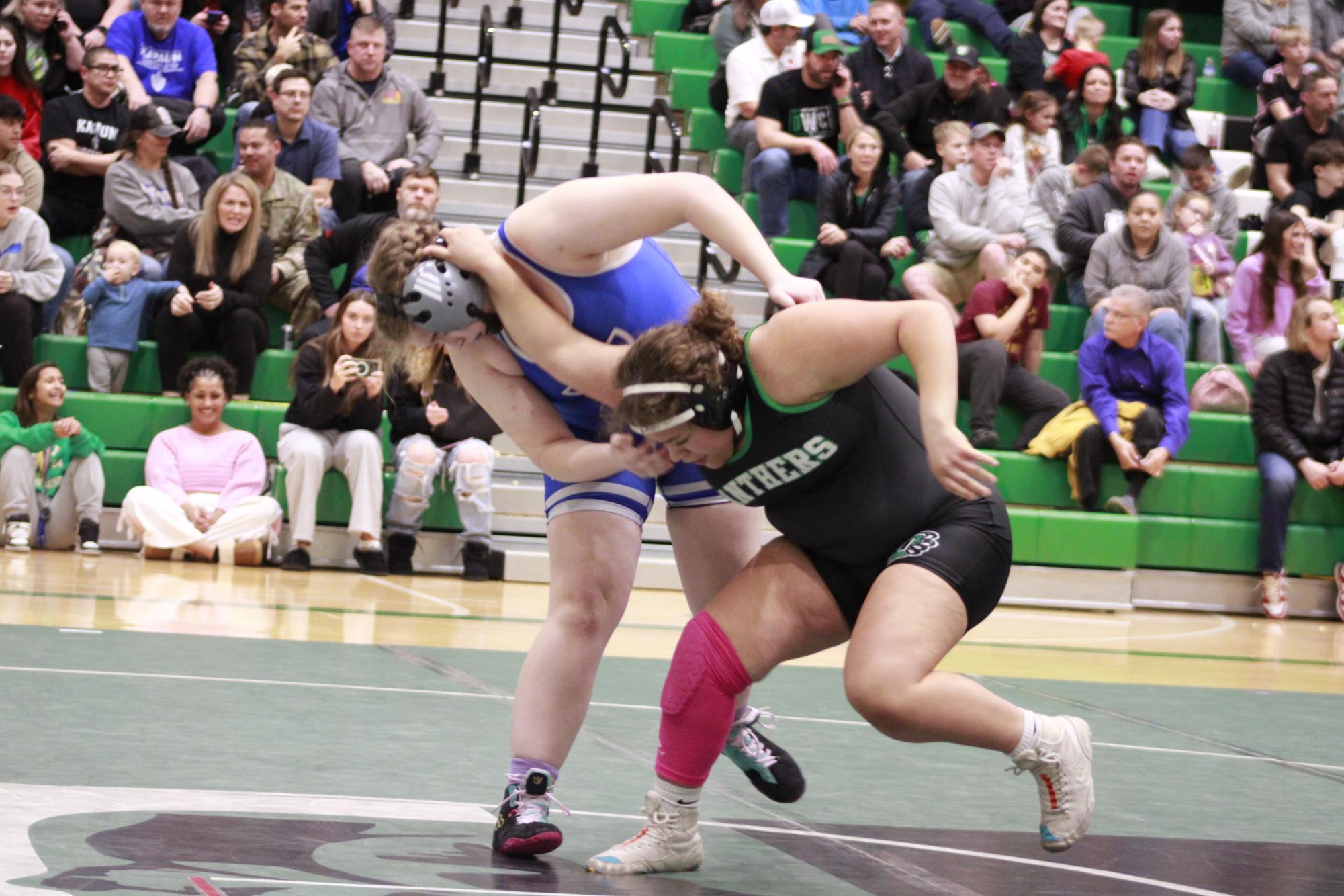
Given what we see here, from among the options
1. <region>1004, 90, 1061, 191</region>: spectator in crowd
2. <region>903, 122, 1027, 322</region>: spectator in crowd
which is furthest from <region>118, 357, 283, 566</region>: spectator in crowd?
<region>1004, 90, 1061, 191</region>: spectator in crowd

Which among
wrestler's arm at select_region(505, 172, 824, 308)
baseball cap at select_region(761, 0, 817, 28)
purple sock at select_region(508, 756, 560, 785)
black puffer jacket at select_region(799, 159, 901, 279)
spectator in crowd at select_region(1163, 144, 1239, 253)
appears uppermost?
baseball cap at select_region(761, 0, 817, 28)

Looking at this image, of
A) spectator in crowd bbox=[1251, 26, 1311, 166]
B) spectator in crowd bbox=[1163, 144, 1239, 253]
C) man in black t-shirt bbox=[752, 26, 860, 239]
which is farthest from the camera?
spectator in crowd bbox=[1251, 26, 1311, 166]

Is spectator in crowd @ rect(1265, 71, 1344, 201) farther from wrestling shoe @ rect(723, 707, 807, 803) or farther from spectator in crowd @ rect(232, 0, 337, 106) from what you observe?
wrestling shoe @ rect(723, 707, 807, 803)

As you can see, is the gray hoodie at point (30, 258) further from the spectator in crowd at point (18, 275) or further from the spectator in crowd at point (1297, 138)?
the spectator in crowd at point (1297, 138)

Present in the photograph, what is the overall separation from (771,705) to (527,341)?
2231 mm

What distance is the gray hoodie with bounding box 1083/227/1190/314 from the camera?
902 centimetres

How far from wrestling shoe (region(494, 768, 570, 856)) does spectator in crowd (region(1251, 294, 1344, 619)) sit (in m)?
6.50

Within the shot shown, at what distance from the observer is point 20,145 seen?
8.62m

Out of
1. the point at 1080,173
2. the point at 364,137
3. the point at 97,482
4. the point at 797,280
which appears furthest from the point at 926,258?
the point at 797,280

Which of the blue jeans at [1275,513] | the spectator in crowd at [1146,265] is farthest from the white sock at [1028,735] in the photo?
the spectator in crowd at [1146,265]

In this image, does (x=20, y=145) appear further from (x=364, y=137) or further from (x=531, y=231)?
(x=531, y=231)

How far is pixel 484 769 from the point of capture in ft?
11.9

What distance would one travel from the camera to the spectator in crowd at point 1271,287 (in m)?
9.25

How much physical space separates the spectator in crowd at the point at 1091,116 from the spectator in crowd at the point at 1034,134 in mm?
550
